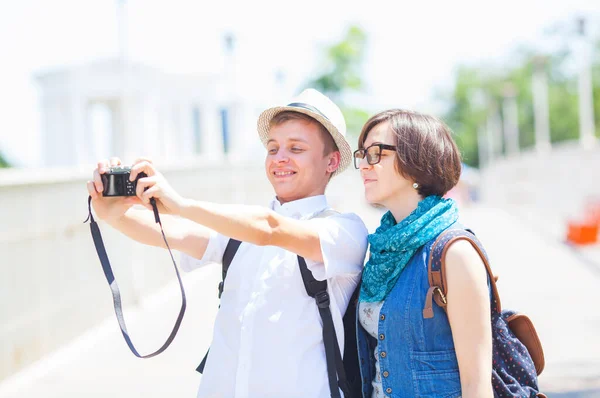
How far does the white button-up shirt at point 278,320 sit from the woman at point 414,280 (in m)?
0.13

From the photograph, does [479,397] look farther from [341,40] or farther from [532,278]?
[341,40]

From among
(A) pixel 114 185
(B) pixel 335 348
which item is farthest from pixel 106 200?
(B) pixel 335 348

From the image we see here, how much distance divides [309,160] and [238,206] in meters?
0.53

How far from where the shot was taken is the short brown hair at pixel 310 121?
2.86 meters

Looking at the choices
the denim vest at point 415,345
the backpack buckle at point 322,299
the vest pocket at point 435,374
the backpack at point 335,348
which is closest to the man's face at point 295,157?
the backpack at point 335,348

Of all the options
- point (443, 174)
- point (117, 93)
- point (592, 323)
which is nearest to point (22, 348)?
point (443, 174)

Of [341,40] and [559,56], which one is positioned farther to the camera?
[559,56]

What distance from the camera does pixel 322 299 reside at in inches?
104

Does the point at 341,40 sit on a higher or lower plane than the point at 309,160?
higher

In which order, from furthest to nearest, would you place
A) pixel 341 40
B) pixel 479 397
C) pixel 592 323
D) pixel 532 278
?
pixel 341 40 < pixel 532 278 < pixel 592 323 < pixel 479 397

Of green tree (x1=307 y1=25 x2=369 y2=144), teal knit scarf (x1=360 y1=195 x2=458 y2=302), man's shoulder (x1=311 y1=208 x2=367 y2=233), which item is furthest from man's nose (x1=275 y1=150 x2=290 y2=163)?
green tree (x1=307 y1=25 x2=369 y2=144)

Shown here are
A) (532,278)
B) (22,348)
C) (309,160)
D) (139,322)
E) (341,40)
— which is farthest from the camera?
(341,40)

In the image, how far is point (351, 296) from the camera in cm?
286

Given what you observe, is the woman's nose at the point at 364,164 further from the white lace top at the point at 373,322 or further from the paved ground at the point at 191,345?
the paved ground at the point at 191,345
